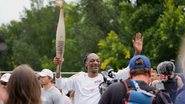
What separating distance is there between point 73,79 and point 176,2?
2475cm

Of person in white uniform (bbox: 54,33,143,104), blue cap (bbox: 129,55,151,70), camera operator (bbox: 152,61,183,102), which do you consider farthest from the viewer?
person in white uniform (bbox: 54,33,143,104)

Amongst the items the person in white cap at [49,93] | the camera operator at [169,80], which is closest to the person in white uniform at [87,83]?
the person in white cap at [49,93]

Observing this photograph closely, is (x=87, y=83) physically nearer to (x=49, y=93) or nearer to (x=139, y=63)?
(x=49, y=93)

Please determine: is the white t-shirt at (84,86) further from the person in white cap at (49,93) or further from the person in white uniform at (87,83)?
the person in white cap at (49,93)

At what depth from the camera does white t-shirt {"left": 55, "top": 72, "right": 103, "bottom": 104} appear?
28.2 ft

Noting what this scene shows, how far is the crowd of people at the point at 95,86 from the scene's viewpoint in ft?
16.0

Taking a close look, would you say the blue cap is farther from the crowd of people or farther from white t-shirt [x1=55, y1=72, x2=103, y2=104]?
white t-shirt [x1=55, y1=72, x2=103, y2=104]

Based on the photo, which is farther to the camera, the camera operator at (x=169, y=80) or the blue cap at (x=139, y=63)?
the camera operator at (x=169, y=80)

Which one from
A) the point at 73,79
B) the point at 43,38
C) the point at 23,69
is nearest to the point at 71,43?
the point at 43,38

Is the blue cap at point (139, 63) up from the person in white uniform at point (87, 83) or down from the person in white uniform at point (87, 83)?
up

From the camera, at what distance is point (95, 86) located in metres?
8.62

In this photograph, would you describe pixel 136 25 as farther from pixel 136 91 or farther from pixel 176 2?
pixel 136 91

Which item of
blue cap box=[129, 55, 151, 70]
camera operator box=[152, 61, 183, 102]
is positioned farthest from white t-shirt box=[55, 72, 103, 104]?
blue cap box=[129, 55, 151, 70]

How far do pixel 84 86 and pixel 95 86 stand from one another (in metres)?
0.16
